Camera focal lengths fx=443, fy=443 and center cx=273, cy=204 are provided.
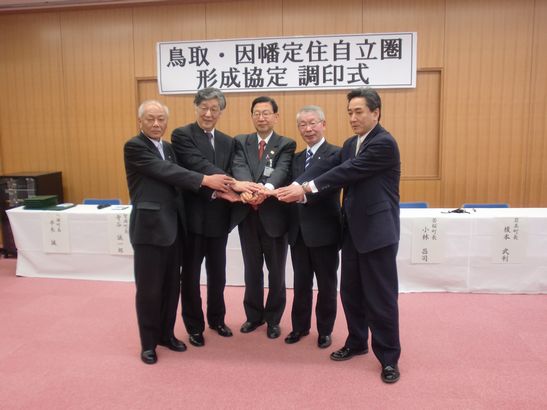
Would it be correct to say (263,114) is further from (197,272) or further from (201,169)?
(197,272)

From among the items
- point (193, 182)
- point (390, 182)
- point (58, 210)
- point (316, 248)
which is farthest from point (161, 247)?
point (58, 210)

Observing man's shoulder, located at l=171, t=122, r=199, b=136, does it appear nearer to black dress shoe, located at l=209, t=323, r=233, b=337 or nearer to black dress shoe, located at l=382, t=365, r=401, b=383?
black dress shoe, located at l=209, t=323, r=233, b=337

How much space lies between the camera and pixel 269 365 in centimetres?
265

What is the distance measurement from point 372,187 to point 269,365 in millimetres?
1220

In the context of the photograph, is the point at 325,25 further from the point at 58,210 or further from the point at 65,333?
the point at 65,333

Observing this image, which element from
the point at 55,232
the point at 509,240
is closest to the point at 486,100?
the point at 509,240

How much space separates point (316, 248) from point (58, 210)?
9.29 feet

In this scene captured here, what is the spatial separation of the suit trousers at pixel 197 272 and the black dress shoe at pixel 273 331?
1.40ft

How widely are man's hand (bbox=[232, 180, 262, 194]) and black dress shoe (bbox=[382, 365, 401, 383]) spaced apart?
126cm

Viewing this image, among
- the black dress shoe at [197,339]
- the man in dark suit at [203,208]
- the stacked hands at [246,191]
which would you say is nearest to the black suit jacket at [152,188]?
the stacked hands at [246,191]

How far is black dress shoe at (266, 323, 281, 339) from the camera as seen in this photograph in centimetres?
303

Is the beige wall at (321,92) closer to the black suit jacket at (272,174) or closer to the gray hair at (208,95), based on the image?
the black suit jacket at (272,174)

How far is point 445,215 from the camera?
3.79 metres

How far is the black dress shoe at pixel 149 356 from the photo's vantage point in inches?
105
